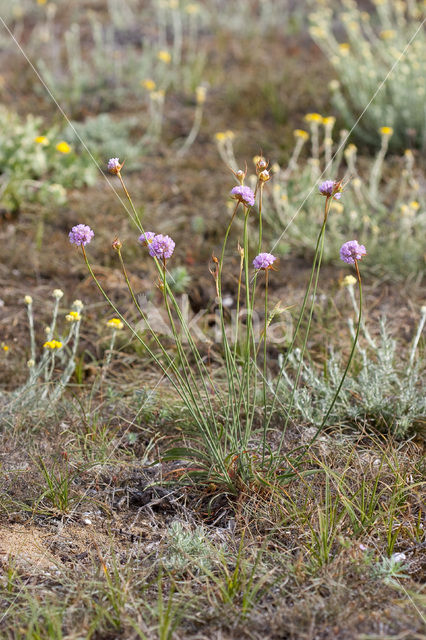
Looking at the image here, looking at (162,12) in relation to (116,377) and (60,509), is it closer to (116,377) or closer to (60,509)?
(116,377)

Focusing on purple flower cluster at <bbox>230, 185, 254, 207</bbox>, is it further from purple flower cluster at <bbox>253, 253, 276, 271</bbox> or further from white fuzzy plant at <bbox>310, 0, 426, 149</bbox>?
white fuzzy plant at <bbox>310, 0, 426, 149</bbox>

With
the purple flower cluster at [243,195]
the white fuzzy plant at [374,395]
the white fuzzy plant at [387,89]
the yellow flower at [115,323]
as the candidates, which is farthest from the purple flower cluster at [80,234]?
the white fuzzy plant at [387,89]

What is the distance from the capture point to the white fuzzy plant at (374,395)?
96.0 inches

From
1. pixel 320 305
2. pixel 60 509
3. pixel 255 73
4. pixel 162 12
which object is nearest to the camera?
pixel 60 509

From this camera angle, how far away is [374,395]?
96.9 inches

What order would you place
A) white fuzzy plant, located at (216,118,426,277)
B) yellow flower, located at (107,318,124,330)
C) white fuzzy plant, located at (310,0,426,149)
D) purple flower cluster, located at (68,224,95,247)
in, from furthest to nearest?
1. white fuzzy plant, located at (310,0,426,149)
2. white fuzzy plant, located at (216,118,426,277)
3. yellow flower, located at (107,318,124,330)
4. purple flower cluster, located at (68,224,95,247)

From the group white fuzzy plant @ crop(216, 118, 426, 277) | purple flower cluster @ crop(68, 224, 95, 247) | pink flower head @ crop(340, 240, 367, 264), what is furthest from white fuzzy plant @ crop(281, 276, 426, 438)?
white fuzzy plant @ crop(216, 118, 426, 277)

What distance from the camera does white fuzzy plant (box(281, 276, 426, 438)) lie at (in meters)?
2.44

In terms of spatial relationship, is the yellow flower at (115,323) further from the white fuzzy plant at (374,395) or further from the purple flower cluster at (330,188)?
the purple flower cluster at (330,188)

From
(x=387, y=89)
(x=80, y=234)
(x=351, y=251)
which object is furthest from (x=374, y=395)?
(x=387, y=89)

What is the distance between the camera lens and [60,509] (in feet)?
6.98

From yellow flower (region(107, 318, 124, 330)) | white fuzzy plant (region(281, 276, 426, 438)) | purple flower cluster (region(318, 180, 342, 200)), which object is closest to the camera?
purple flower cluster (region(318, 180, 342, 200))

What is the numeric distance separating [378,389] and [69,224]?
2.42 metres

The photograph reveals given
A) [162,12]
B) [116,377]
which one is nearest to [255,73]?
[162,12]
